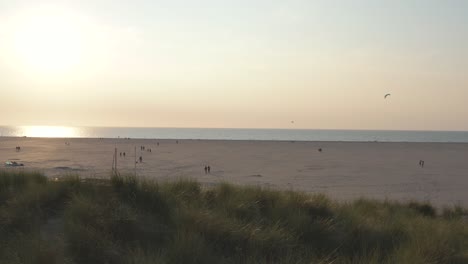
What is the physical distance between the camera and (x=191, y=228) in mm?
6992

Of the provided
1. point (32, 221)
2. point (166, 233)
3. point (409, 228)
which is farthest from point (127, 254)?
point (409, 228)

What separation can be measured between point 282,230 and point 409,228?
2.71m

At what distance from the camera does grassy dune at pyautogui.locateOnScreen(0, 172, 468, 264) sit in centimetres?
634

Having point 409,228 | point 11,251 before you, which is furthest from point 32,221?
point 409,228

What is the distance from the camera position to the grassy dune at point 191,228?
249 inches

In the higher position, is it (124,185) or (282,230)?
(124,185)

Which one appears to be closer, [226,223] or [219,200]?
[226,223]

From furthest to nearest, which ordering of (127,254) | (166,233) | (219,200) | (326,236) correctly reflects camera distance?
(219,200)
(326,236)
(166,233)
(127,254)

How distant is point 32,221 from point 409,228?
6.74 meters

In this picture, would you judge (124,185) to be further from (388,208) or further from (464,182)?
(464,182)

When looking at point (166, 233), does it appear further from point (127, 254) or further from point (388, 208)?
point (388, 208)

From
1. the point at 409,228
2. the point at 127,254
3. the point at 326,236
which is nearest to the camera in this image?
the point at 127,254

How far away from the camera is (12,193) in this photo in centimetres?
874

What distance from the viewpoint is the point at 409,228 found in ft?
28.2
